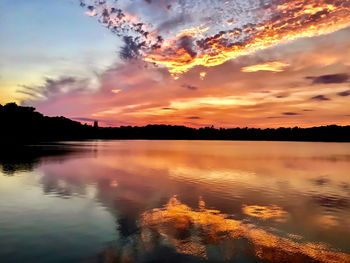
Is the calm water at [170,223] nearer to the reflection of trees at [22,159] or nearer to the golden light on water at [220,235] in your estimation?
the golden light on water at [220,235]

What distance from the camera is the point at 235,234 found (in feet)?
45.4

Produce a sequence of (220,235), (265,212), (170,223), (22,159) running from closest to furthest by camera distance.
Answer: (220,235) < (170,223) < (265,212) < (22,159)

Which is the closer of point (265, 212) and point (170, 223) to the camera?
point (170, 223)

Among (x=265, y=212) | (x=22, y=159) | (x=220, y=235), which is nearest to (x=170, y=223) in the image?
(x=220, y=235)

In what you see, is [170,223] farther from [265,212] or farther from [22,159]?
[22,159]

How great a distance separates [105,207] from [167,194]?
688cm

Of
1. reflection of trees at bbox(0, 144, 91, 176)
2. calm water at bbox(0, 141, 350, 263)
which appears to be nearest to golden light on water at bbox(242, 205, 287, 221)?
calm water at bbox(0, 141, 350, 263)

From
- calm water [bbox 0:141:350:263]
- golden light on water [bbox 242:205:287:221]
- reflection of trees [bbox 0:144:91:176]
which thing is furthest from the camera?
reflection of trees [bbox 0:144:91:176]

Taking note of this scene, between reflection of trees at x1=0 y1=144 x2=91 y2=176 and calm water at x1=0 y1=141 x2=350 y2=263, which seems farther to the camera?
reflection of trees at x1=0 y1=144 x2=91 y2=176

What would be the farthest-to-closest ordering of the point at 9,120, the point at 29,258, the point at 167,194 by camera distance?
the point at 9,120 < the point at 167,194 < the point at 29,258

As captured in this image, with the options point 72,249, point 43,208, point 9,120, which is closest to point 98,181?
point 43,208

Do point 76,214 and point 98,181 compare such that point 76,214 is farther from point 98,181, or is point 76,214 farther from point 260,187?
point 260,187

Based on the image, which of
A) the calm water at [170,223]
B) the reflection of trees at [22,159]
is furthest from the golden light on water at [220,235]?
the reflection of trees at [22,159]

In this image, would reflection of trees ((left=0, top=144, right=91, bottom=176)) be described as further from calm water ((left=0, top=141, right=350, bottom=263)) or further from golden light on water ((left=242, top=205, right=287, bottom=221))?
golden light on water ((left=242, top=205, right=287, bottom=221))
